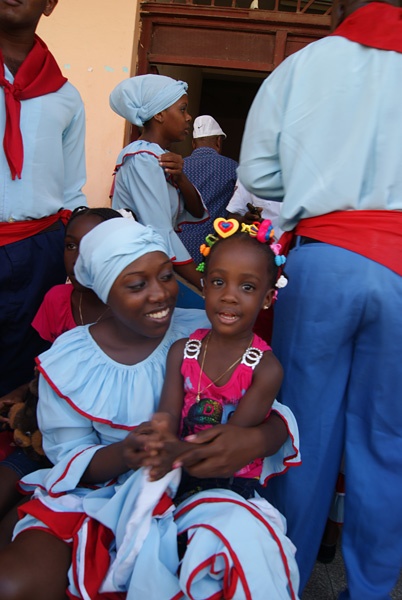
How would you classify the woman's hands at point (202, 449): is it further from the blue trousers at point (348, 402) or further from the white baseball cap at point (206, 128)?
the white baseball cap at point (206, 128)

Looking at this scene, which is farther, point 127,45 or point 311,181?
point 127,45

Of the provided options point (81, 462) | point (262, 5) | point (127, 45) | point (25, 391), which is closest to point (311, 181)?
point (81, 462)

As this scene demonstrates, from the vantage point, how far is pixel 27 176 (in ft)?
7.77

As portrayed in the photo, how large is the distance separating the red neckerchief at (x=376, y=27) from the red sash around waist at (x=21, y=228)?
1388 millimetres

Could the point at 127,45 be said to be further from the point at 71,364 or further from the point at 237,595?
the point at 237,595

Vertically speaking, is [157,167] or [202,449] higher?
[157,167]

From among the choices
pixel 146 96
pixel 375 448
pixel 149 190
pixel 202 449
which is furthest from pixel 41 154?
pixel 375 448

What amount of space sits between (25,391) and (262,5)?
5.41 m

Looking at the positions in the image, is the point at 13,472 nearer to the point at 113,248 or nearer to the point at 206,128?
the point at 113,248

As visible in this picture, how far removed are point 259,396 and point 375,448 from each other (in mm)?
432

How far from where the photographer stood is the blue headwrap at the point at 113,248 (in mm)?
1819

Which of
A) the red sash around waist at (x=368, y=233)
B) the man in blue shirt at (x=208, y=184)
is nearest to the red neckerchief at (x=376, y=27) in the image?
the red sash around waist at (x=368, y=233)

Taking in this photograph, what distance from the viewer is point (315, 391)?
6.15 feet

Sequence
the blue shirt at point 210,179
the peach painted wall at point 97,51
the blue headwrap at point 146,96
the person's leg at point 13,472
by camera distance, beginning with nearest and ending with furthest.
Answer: the person's leg at point 13,472, the blue headwrap at point 146,96, the blue shirt at point 210,179, the peach painted wall at point 97,51
